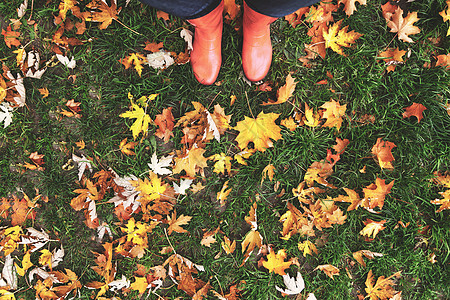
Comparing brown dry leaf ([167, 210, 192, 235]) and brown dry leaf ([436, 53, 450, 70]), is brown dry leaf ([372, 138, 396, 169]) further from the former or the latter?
brown dry leaf ([167, 210, 192, 235])

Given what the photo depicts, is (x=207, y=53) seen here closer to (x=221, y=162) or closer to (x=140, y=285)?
(x=221, y=162)

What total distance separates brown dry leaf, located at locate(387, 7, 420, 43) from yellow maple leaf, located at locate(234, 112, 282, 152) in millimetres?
1136

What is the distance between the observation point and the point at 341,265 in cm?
208

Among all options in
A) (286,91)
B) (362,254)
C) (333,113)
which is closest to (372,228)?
(362,254)

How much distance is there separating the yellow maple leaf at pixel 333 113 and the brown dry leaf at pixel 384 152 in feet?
1.04

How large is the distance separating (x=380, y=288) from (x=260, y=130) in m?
1.50

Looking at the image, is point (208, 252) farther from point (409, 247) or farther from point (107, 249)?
point (409, 247)

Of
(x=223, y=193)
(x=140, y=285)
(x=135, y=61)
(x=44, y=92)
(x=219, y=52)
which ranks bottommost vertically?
(x=140, y=285)

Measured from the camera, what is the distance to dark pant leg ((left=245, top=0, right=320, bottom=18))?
3.89 ft

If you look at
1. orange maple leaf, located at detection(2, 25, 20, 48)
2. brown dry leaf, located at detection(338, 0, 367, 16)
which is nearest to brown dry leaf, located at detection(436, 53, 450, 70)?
brown dry leaf, located at detection(338, 0, 367, 16)

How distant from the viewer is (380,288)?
2057 millimetres

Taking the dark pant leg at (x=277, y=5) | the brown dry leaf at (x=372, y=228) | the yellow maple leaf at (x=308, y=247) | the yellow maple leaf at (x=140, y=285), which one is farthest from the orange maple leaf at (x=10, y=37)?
the brown dry leaf at (x=372, y=228)

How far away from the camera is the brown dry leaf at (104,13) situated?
2105 millimetres

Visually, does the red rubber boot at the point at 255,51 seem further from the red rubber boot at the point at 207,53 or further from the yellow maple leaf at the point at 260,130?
the yellow maple leaf at the point at 260,130
